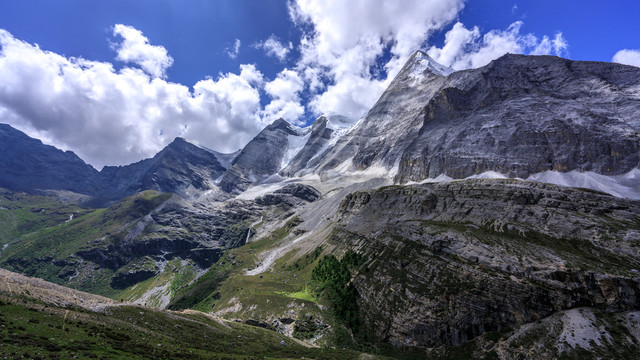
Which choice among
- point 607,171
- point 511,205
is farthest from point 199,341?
point 607,171

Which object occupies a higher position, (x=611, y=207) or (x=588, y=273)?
(x=611, y=207)

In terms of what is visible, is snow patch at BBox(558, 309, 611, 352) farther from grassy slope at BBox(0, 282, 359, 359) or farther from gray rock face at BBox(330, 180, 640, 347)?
grassy slope at BBox(0, 282, 359, 359)

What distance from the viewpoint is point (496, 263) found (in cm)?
7612

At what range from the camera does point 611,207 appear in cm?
9775

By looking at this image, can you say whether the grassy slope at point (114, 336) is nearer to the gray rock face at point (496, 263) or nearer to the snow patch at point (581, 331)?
the gray rock face at point (496, 263)

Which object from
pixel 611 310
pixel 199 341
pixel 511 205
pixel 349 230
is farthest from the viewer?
pixel 349 230

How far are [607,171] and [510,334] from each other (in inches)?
6477

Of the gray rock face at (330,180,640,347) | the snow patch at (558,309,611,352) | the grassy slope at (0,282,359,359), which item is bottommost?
the grassy slope at (0,282,359,359)

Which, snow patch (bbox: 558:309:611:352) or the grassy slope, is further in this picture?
snow patch (bbox: 558:309:611:352)

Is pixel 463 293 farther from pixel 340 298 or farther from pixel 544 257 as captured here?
pixel 340 298

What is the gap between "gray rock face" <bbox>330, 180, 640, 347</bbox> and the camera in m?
65.7

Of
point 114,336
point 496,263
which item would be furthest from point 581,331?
point 114,336

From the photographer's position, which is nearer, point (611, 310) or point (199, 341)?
point (199, 341)

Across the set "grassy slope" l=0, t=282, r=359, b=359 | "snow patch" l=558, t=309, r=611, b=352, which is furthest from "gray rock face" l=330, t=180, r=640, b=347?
"grassy slope" l=0, t=282, r=359, b=359
